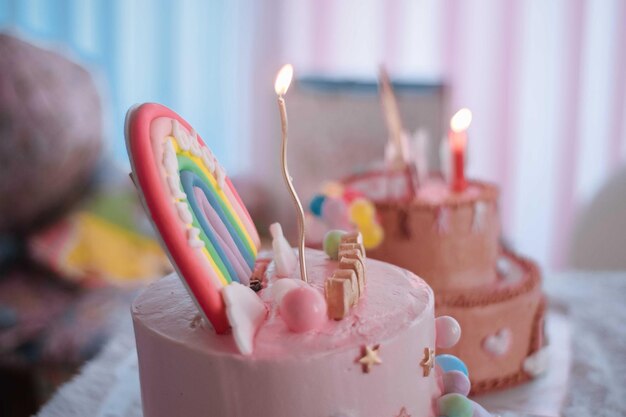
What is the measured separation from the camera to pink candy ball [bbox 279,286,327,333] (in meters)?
0.65

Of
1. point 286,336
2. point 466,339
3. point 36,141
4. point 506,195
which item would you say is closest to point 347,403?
point 286,336

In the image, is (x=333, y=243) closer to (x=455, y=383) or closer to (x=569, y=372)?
(x=455, y=383)

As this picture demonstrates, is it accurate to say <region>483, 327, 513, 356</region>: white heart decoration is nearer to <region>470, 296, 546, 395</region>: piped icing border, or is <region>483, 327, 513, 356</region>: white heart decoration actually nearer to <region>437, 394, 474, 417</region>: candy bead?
<region>470, 296, 546, 395</region>: piped icing border

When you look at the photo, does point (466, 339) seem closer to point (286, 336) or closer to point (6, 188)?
point (286, 336)

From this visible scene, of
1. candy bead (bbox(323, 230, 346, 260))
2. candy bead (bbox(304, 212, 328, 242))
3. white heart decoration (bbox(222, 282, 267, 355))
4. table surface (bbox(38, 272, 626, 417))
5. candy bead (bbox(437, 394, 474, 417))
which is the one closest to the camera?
white heart decoration (bbox(222, 282, 267, 355))

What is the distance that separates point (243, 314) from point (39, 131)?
159 cm

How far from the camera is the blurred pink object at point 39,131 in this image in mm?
2000

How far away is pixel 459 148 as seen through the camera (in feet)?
4.02

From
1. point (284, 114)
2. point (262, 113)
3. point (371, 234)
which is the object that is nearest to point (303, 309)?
point (284, 114)

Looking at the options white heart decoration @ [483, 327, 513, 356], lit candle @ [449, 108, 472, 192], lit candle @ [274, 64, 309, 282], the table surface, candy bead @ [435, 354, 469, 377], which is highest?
lit candle @ [274, 64, 309, 282]

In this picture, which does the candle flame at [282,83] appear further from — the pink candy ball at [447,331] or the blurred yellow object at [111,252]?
the blurred yellow object at [111,252]

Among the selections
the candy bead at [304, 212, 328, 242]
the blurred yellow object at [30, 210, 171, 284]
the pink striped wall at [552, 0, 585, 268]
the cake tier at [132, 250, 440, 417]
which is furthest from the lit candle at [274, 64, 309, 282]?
the pink striped wall at [552, 0, 585, 268]

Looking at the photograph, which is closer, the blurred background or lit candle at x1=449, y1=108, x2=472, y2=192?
lit candle at x1=449, y1=108, x2=472, y2=192

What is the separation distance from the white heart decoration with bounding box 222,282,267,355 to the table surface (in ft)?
1.41
